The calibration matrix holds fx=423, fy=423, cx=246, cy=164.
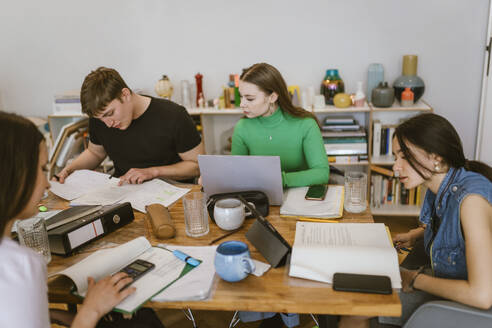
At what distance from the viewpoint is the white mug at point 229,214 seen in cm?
141

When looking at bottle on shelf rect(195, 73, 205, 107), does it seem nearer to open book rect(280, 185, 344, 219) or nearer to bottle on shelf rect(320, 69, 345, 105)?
bottle on shelf rect(320, 69, 345, 105)

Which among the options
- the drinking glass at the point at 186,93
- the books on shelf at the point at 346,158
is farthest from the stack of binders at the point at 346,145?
the drinking glass at the point at 186,93

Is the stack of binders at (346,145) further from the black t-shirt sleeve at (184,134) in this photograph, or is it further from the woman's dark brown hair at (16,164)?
the woman's dark brown hair at (16,164)

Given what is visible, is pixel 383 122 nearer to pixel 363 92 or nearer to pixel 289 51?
pixel 363 92

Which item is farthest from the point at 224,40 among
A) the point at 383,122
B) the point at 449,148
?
the point at 449,148

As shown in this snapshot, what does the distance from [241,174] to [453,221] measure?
712 millimetres

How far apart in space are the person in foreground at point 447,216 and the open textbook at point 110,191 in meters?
0.86

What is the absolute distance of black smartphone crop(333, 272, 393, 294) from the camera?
1.05m

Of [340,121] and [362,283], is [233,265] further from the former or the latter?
[340,121]

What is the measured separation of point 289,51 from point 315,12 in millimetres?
335

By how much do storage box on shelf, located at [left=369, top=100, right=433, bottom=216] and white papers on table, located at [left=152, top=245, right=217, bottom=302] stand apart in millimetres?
2112

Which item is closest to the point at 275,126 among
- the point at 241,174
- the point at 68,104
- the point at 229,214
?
the point at 241,174

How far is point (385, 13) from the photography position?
10.0 feet

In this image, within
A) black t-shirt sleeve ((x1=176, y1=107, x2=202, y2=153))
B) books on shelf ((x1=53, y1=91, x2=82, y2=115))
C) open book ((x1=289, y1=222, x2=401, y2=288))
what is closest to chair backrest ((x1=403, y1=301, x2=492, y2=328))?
open book ((x1=289, y1=222, x2=401, y2=288))
